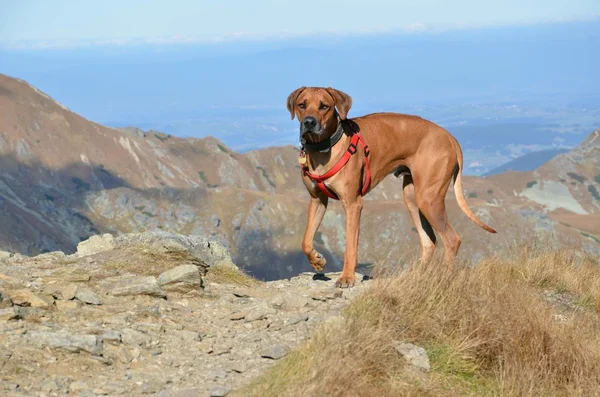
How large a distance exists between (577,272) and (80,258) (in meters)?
6.71

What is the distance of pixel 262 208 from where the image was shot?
517 ft

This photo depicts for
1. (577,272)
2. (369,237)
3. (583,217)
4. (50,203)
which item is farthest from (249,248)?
(577,272)

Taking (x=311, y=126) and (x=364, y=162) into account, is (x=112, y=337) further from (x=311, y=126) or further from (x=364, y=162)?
(x=364, y=162)

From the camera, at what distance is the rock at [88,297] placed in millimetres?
7531

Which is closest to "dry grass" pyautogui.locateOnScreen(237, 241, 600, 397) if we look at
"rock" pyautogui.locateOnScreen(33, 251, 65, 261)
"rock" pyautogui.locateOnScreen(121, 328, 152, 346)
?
"rock" pyautogui.locateOnScreen(121, 328, 152, 346)

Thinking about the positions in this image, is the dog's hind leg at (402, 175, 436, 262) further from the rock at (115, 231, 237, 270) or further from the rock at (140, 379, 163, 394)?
the rock at (140, 379, 163, 394)

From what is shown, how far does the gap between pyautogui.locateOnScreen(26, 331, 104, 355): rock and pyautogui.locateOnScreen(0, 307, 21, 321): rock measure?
46 centimetres

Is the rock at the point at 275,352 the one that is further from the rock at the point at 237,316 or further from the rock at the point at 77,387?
the rock at the point at 77,387

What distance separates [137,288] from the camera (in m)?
7.96

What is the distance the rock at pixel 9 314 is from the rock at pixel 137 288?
3.92ft

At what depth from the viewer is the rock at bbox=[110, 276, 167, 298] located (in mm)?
7934

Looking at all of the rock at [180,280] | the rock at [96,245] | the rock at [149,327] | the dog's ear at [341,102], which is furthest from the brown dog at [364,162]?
the rock at [96,245]

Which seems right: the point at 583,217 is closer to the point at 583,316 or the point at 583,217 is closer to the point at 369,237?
the point at 369,237

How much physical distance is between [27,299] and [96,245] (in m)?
3.36
